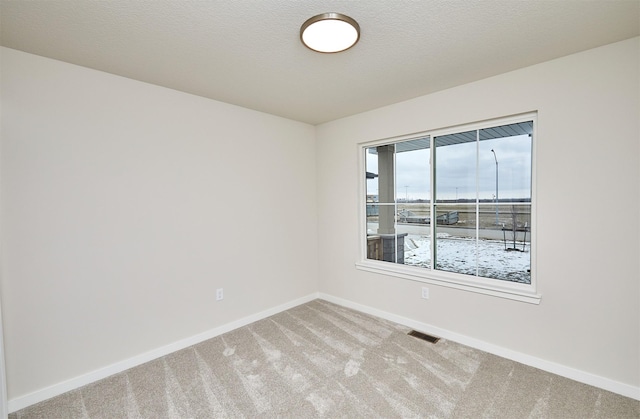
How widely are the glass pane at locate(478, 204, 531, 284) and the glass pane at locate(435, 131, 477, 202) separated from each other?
0.28 metres

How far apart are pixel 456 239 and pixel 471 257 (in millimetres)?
219

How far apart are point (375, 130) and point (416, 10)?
5.75 ft

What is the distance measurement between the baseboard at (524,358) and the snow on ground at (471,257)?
0.62 m

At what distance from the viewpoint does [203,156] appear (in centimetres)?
293

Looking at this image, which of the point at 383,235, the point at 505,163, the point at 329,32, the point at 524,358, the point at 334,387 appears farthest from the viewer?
the point at 383,235

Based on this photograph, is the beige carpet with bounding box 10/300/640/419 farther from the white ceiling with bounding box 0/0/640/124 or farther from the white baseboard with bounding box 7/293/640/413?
the white ceiling with bounding box 0/0/640/124

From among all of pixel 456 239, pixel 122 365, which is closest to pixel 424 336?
pixel 456 239

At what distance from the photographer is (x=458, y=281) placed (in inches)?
109

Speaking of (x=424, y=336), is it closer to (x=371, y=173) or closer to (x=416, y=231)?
(x=416, y=231)

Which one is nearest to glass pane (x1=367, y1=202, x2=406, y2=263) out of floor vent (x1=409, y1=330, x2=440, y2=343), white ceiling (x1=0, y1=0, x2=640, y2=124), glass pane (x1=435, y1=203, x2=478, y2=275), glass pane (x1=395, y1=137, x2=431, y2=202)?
glass pane (x1=395, y1=137, x2=431, y2=202)

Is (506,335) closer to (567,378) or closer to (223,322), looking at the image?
(567,378)

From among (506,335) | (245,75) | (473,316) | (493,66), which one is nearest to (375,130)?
(493,66)

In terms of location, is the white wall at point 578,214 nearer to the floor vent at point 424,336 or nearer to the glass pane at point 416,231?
the floor vent at point 424,336

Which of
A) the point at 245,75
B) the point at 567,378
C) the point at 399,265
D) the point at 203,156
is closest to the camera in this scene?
the point at 567,378
